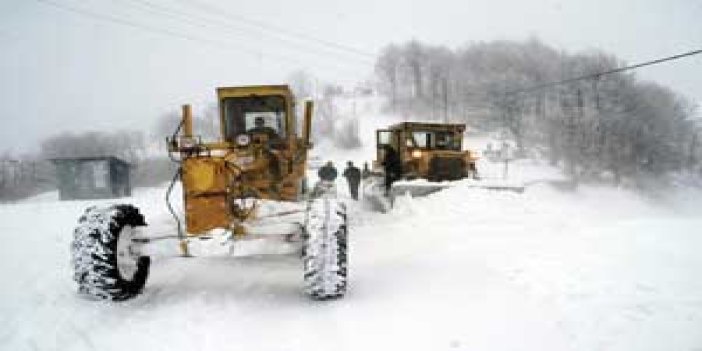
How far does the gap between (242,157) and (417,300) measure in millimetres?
2847

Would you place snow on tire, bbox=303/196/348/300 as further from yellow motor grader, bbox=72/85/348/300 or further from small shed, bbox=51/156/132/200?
small shed, bbox=51/156/132/200

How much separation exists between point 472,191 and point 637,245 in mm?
4563

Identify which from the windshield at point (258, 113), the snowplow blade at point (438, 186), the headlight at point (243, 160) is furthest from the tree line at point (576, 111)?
the headlight at point (243, 160)

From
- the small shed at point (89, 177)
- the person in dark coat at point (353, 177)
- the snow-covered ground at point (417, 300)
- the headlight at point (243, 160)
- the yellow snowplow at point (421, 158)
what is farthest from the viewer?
the small shed at point (89, 177)

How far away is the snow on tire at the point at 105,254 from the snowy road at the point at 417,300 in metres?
0.21

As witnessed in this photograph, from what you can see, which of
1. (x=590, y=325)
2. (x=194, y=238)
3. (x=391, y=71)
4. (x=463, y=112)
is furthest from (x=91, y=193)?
(x=391, y=71)

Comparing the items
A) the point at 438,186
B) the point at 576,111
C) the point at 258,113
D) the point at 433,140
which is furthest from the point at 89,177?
the point at 576,111

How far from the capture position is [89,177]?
34031 mm

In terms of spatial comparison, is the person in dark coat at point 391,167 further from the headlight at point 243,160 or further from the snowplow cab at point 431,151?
the headlight at point 243,160

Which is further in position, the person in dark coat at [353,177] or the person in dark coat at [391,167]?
the person in dark coat at [353,177]

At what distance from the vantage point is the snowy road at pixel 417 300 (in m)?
4.36

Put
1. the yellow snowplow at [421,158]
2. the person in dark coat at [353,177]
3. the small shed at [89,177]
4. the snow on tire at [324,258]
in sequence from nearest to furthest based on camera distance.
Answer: the snow on tire at [324,258] < the yellow snowplow at [421,158] < the person in dark coat at [353,177] < the small shed at [89,177]

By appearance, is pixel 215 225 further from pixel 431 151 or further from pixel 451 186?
pixel 431 151

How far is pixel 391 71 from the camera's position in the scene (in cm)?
8938
